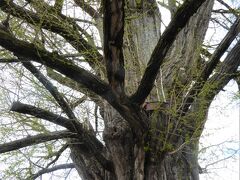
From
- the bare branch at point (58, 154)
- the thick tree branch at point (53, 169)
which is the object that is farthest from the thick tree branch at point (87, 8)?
the thick tree branch at point (53, 169)

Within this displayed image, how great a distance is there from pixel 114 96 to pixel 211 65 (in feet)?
2.95

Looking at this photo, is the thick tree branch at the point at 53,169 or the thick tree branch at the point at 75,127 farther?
the thick tree branch at the point at 53,169

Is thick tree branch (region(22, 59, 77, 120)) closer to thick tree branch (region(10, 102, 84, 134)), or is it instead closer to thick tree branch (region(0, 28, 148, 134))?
thick tree branch (region(10, 102, 84, 134))

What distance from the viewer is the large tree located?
276 cm

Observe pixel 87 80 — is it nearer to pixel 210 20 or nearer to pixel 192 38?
pixel 192 38

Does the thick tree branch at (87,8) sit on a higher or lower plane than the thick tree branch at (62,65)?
higher

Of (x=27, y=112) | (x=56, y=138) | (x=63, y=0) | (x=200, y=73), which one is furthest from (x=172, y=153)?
(x=63, y=0)

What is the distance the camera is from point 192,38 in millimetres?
3664

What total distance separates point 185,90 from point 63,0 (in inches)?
44.1

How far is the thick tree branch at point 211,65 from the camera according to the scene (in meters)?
3.09

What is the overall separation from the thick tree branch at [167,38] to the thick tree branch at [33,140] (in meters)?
0.77

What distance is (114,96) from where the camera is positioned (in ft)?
8.77

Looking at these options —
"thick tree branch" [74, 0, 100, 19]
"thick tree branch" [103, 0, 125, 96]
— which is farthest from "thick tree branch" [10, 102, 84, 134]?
"thick tree branch" [74, 0, 100, 19]

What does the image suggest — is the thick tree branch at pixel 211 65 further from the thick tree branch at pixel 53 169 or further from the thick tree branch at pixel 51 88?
the thick tree branch at pixel 53 169
